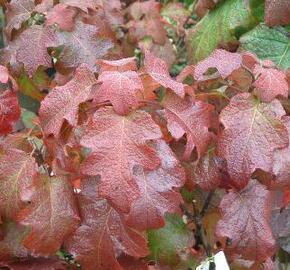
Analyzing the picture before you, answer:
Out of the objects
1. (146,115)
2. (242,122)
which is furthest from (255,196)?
(146,115)

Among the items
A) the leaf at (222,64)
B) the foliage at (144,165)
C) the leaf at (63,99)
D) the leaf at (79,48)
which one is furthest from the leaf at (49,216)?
the leaf at (79,48)

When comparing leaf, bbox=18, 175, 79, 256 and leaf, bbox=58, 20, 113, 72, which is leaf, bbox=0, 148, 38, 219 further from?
leaf, bbox=58, 20, 113, 72

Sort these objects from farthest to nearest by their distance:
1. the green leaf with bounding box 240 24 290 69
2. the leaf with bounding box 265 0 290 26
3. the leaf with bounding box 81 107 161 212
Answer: the green leaf with bounding box 240 24 290 69 → the leaf with bounding box 265 0 290 26 → the leaf with bounding box 81 107 161 212

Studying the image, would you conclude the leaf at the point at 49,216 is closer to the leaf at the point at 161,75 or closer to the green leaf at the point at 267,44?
the leaf at the point at 161,75

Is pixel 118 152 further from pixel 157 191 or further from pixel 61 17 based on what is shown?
pixel 61 17

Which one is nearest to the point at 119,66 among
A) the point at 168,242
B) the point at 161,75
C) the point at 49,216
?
the point at 161,75

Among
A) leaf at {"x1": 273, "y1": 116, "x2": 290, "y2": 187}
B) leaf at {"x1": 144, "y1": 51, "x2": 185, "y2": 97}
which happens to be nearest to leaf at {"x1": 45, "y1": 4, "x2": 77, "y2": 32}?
leaf at {"x1": 144, "y1": 51, "x2": 185, "y2": 97}
